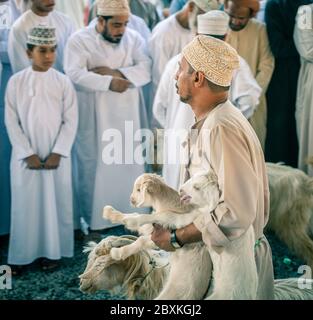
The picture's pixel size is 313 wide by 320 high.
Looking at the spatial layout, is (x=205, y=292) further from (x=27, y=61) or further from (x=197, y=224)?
(x=27, y=61)

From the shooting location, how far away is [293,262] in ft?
10.0

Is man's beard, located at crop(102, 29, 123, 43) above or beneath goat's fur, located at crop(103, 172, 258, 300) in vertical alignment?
above

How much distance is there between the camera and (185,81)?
1.93 m

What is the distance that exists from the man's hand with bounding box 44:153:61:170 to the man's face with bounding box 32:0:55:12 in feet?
3.19

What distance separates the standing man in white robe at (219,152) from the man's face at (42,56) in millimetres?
1603

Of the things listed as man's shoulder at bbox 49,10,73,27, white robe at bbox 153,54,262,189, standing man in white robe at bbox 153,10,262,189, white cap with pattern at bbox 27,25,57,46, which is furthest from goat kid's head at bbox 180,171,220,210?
man's shoulder at bbox 49,10,73,27

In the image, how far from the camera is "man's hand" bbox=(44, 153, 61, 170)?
347 cm

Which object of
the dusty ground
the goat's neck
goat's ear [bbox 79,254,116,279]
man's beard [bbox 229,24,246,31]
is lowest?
the dusty ground

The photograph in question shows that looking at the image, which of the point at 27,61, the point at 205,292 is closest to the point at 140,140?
the point at 27,61

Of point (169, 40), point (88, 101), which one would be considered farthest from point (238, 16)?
point (88, 101)

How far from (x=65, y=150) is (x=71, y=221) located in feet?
1.50

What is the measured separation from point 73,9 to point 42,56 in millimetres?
1377

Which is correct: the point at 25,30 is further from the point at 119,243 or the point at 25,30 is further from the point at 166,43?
the point at 119,243

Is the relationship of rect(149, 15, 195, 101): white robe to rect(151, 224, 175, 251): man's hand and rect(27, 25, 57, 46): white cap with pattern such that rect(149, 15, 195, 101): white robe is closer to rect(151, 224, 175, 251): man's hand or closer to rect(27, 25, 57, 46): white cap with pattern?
rect(27, 25, 57, 46): white cap with pattern
